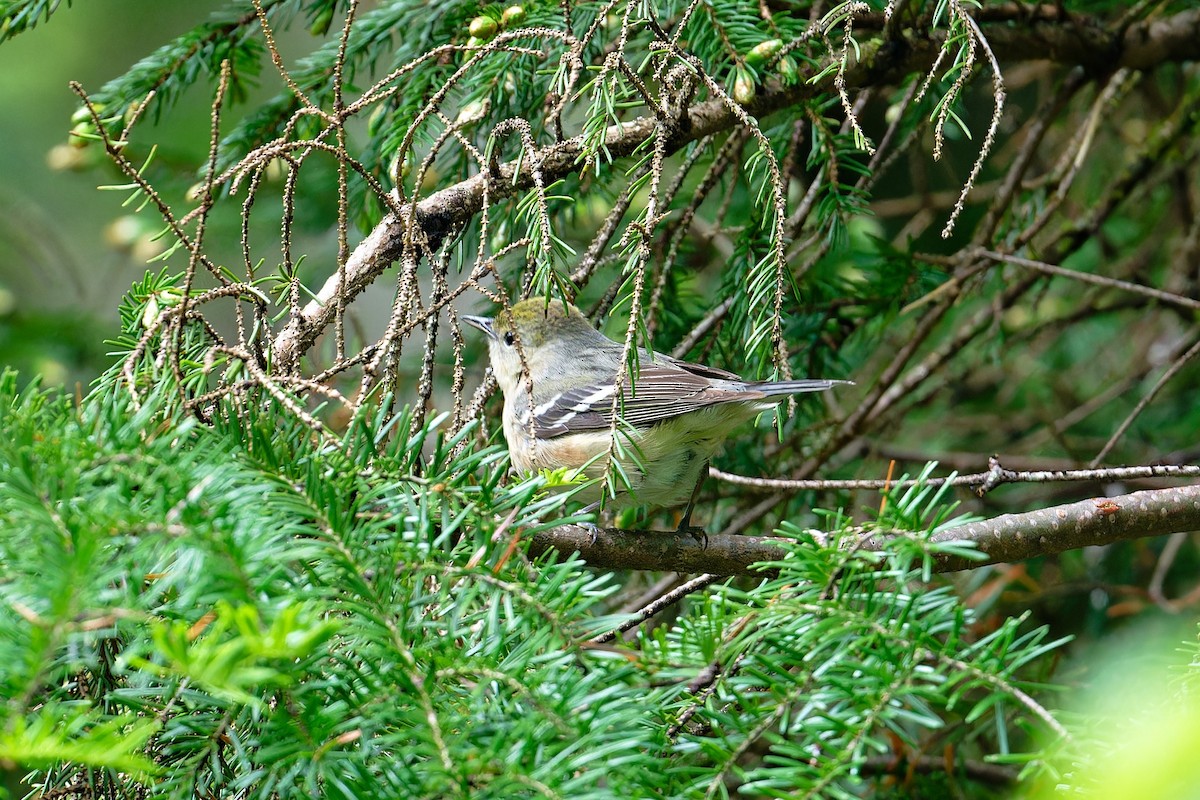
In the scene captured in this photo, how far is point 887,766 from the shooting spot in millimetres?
2756

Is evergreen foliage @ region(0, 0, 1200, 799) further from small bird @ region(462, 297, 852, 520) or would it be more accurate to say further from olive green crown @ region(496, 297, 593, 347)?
olive green crown @ region(496, 297, 593, 347)

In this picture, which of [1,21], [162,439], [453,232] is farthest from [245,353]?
[1,21]

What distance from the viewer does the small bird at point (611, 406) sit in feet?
8.95

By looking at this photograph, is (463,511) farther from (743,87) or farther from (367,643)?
(743,87)

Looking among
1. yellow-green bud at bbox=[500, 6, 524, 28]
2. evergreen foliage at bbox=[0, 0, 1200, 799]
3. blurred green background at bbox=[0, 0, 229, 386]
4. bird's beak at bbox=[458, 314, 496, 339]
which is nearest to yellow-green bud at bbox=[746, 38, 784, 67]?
evergreen foliage at bbox=[0, 0, 1200, 799]

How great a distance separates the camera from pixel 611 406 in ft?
8.90

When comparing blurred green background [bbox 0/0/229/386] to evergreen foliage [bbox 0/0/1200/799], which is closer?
evergreen foliage [bbox 0/0/1200/799]

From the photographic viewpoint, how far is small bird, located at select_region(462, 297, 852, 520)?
2727mm

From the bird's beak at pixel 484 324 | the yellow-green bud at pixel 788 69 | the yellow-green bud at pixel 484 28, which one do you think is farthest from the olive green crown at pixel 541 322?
the yellow-green bud at pixel 788 69

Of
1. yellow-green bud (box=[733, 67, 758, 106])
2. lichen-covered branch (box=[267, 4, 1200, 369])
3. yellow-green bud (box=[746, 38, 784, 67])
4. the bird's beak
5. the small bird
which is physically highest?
yellow-green bud (box=[746, 38, 784, 67])

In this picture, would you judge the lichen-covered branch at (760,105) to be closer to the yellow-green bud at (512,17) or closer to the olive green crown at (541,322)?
the yellow-green bud at (512,17)

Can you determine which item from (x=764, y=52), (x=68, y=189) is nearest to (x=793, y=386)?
(x=764, y=52)

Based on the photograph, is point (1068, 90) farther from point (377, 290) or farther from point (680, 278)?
point (377, 290)

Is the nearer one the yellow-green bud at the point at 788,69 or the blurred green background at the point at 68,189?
the yellow-green bud at the point at 788,69
